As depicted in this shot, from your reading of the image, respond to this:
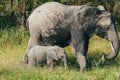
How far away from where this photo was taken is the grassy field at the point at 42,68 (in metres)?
7.82

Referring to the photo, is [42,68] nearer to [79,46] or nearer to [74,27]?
[79,46]

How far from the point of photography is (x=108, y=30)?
8719 mm

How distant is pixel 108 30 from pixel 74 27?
0.66m

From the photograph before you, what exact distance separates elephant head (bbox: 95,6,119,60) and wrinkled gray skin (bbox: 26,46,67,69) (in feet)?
2.92

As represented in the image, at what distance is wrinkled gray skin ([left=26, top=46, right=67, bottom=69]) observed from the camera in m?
8.46

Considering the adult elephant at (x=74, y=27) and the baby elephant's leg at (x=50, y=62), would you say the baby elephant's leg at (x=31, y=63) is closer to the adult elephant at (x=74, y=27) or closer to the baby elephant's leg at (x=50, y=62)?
the baby elephant's leg at (x=50, y=62)

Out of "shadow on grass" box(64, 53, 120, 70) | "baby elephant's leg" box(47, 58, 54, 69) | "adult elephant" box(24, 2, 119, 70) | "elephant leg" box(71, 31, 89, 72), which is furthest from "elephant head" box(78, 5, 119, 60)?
"baby elephant's leg" box(47, 58, 54, 69)

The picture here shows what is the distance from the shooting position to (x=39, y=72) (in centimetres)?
812

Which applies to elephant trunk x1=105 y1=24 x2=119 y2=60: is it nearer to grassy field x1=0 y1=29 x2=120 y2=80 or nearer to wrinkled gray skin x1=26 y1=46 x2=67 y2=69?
grassy field x1=0 y1=29 x2=120 y2=80

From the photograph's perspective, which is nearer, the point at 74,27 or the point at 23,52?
the point at 74,27

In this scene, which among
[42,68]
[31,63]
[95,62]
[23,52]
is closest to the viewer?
[42,68]

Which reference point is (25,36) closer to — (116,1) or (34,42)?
(34,42)

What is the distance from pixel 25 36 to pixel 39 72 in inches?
112

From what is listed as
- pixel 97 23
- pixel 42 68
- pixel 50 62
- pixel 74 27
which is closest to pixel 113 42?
pixel 97 23
